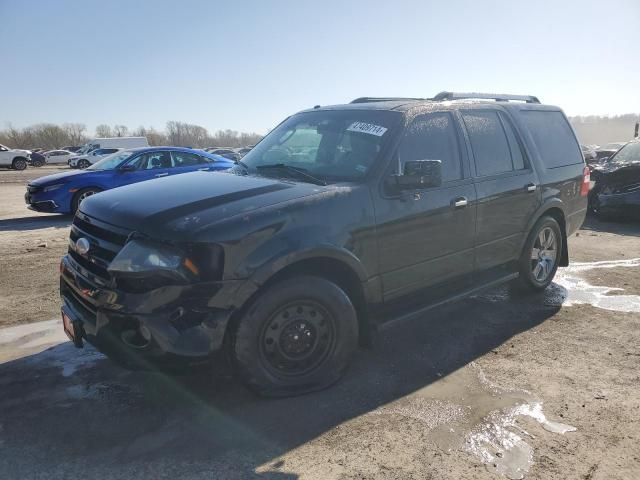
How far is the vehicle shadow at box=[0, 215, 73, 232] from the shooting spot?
1002 centimetres

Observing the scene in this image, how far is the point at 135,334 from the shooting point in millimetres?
2896

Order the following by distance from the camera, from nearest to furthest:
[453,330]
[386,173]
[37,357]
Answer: [386,173] → [37,357] → [453,330]

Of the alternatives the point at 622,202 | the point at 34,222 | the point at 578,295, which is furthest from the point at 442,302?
the point at 34,222

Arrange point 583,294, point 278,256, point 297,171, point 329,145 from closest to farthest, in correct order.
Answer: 1. point 278,256
2. point 297,171
3. point 329,145
4. point 583,294

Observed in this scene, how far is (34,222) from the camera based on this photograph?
10773mm

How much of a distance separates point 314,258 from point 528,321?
2584mm

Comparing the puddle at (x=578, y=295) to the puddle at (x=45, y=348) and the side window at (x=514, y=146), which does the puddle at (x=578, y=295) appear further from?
the puddle at (x=45, y=348)

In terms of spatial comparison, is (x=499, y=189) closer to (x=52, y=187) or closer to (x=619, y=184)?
(x=619, y=184)

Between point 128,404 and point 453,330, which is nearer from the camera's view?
point 128,404

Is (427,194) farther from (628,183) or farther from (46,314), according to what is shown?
(628,183)

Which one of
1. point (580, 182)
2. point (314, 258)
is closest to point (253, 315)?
point (314, 258)

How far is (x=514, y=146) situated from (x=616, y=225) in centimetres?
620

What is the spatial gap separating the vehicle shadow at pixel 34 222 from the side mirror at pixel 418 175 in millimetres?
8613

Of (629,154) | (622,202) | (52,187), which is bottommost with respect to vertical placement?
(622,202)
